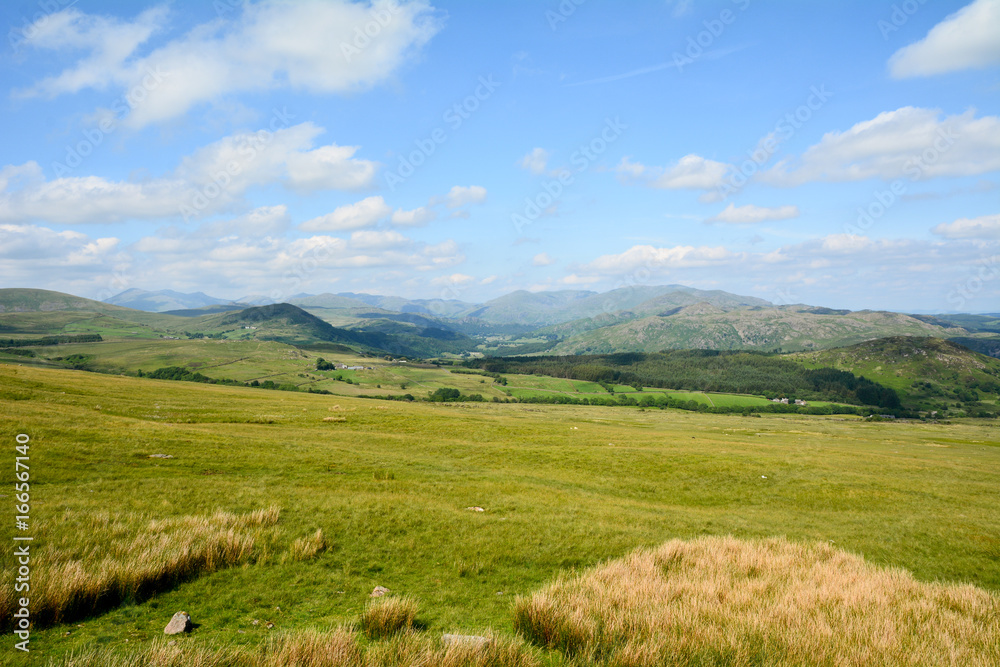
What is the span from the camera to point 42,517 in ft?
41.5

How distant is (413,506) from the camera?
62.4 ft

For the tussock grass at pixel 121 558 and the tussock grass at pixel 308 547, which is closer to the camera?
the tussock grass at pixel 121 558

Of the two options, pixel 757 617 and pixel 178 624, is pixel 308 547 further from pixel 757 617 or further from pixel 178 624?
pixel 757 617

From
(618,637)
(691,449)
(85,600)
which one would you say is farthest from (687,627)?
(691,449)

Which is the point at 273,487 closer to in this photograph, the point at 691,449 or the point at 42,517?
the point at 42,517

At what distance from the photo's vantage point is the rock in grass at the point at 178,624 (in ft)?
27.6

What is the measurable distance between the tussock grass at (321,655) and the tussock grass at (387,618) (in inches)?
40.1

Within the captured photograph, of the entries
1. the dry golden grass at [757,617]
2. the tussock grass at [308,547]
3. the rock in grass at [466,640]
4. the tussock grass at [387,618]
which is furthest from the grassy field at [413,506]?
the dry golden grass at [757,617]

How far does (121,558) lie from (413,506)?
10.3 meters

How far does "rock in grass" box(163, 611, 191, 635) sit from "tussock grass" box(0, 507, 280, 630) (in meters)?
1.79

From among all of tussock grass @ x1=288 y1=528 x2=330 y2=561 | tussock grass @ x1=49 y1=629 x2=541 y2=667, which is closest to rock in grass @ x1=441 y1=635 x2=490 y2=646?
tussock grass @ x1=49 y1=629 x2=541 y2=667

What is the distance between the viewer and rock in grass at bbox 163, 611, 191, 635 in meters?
8.41

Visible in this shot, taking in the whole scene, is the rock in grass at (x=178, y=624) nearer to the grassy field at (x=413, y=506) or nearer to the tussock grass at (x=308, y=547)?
the grassy field at (x=413, y=506)

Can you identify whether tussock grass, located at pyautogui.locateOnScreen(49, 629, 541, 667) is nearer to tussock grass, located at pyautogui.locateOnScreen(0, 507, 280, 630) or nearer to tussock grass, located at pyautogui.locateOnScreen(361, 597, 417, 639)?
tussock grass, located at pyautogui.locateOnScreen(361, 597, 417, 639)
